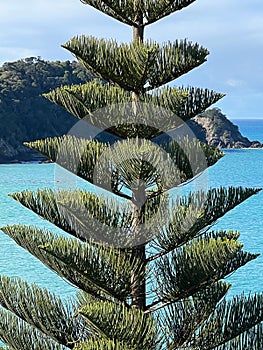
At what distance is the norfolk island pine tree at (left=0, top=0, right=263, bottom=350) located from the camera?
352 centimetres

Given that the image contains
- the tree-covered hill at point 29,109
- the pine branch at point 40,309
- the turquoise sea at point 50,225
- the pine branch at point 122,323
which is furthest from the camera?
the tree-covered hill at point 29,109

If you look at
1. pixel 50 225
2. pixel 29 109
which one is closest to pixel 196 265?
pixel 50 225

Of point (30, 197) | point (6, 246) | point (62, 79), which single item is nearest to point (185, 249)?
point (30, 197)

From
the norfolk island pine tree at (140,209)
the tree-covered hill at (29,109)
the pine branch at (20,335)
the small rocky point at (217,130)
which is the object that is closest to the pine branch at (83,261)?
the norfolk island pine tree at (140,209)

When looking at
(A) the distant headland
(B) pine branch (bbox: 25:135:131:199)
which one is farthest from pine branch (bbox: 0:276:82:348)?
(A) the distant headland

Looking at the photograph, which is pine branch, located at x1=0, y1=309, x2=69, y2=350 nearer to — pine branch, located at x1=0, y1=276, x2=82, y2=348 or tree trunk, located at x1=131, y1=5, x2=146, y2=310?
pine branch, located at x1=0, y1=276, x2=82, y2=348

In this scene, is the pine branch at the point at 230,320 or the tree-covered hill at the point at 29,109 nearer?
the pine branch at the point at 230,320

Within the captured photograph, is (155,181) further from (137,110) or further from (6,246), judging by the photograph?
(6,246)

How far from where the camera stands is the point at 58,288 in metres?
10.7

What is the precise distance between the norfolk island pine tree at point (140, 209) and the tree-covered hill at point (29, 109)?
27.4 meters

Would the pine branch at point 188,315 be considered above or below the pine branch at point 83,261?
below

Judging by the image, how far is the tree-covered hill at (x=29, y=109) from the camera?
31.3m

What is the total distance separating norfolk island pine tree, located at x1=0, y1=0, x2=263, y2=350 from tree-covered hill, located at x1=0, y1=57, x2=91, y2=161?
90.0 ft

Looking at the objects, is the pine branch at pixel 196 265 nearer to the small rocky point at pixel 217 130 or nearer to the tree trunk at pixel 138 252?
the tree trunk at pixel 138 252
